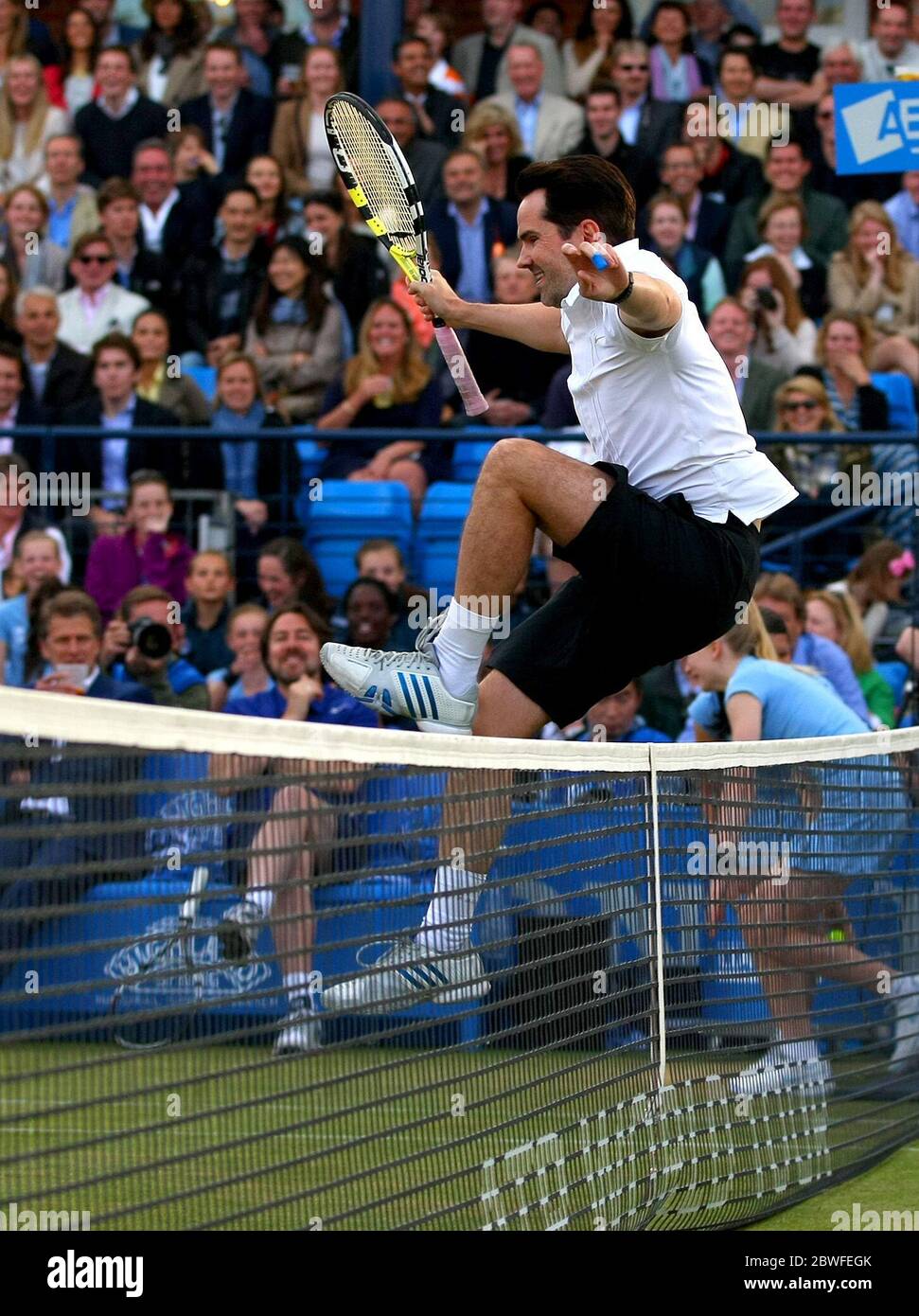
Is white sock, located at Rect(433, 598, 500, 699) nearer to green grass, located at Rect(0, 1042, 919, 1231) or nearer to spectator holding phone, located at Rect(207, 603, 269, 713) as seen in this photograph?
green grass, located at Rect(0, 1042, 919, 1231)

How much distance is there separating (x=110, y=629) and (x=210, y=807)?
6346mm

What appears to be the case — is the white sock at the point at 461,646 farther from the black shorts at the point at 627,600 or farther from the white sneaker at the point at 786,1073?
the white sneaker at the point at 786,1073

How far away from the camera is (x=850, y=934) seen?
7363mm

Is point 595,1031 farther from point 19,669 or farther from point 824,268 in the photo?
point 824,268

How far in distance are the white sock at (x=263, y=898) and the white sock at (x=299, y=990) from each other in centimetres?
15

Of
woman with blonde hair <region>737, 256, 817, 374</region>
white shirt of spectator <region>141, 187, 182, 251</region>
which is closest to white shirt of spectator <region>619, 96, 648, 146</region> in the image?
woman with blonde hair <region>737, 256, 817, 374</region>

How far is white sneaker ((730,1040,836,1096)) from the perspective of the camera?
6414 millimetres

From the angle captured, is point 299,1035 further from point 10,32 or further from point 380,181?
point 10,32

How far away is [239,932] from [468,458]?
790 cm

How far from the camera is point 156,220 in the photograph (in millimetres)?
13906

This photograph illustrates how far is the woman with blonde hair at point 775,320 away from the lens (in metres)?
12.2

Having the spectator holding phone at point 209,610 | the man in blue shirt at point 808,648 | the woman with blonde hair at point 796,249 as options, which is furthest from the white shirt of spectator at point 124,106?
the man in blue shirt at point 808,648

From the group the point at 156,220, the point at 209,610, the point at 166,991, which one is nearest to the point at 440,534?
the point at 209,610
